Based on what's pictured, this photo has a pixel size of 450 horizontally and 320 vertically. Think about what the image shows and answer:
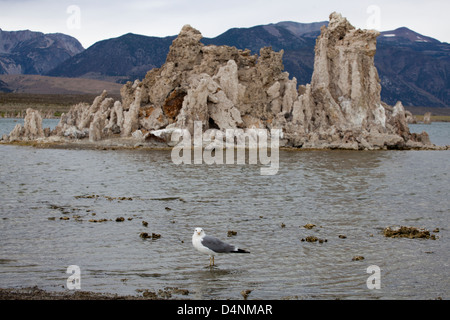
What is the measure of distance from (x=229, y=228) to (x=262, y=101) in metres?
36.9

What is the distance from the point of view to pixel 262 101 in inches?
2104

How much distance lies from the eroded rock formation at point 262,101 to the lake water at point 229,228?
1516 cm

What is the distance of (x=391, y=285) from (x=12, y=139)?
161 feet

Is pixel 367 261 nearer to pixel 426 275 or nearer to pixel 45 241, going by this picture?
pixel 426 275

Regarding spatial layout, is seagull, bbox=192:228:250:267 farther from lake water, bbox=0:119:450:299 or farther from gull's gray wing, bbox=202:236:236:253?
lake water, bbox=0:119:450:299

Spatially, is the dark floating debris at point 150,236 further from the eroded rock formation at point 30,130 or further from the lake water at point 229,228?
the eroded rock formation at point 30,130

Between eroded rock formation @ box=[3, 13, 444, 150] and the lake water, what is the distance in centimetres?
1516

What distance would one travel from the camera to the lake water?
12008 millimetres

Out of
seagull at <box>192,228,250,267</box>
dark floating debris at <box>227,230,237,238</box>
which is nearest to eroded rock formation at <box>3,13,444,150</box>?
dark floating debris at <box>227,230,237,238</box>

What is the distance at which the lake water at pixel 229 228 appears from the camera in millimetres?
12008

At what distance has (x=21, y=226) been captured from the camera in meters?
17.3

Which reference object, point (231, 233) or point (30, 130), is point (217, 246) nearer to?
point (231, 233)

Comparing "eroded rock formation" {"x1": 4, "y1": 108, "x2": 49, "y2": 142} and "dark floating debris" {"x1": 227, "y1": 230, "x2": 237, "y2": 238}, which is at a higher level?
"eroded rock formation" {"x1": 4, "y1": 108, "x2": 49, "y2": 142}
